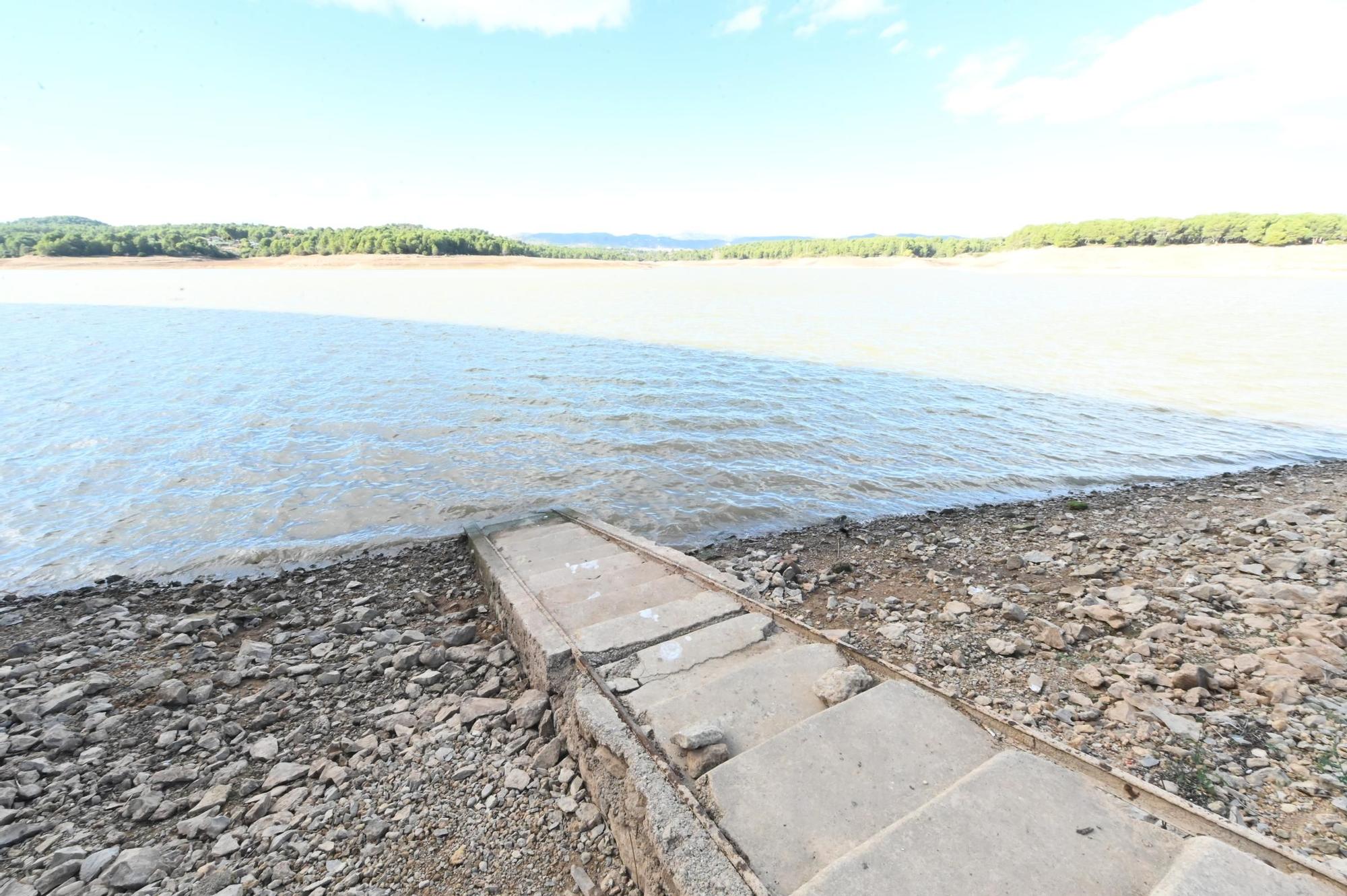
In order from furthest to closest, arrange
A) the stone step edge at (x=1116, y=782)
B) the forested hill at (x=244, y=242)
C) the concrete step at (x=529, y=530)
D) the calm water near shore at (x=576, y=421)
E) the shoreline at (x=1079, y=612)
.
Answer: the forested hill at (x=244, y=242) < the calm water near shore at (x=576, y=421) < the concrete step at (x=529, y=530) < the shoreline at (x=1079, y=612) < the stone step edge at (x=1116, y=782)

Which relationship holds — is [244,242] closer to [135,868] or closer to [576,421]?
[576,421]

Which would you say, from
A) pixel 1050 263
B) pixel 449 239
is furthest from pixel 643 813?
pixel 1050 263

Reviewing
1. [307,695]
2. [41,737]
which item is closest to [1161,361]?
[307,695]

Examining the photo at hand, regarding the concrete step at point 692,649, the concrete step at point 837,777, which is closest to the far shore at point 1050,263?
the concrete step at point 692,649

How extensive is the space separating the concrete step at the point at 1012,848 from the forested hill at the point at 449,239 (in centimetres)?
10340

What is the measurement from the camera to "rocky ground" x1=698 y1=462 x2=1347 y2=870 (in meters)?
3.18

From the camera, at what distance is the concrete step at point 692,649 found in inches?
143

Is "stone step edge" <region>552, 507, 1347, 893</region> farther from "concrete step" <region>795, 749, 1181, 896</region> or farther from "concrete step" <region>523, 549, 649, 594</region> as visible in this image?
"concrete step" <region>523, 549, 649, 594</region>

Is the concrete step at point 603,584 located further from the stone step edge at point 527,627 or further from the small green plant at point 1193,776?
the small green plant at point 1193,776

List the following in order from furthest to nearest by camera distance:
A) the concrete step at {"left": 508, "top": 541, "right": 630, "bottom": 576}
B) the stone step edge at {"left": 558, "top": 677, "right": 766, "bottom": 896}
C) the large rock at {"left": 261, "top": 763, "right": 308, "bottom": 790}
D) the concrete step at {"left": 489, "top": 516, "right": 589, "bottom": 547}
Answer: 1. the concrete step at {"left": 489, "top": 516, "right": 589, "bottom": 547}
2. the concrete step at {"left": 508, "top": 541, "right": 630, "bottom": 576}
3. the large rock at {"left": 261, "top": 763, "right": 308, "bottom": 790}
4. the stone step edge at {"left": 558, "top": 677, "right": 766, "bottom": 896}

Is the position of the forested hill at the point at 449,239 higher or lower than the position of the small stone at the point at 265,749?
higher

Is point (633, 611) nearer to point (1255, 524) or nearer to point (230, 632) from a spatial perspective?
Result: point (230, 632)

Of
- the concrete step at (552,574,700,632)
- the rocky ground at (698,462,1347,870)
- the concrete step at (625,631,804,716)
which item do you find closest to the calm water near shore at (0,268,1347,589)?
the rocky ground at (698,462,1347,870)

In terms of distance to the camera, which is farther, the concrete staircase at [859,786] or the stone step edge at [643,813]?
the stone step edge at [643,813]
